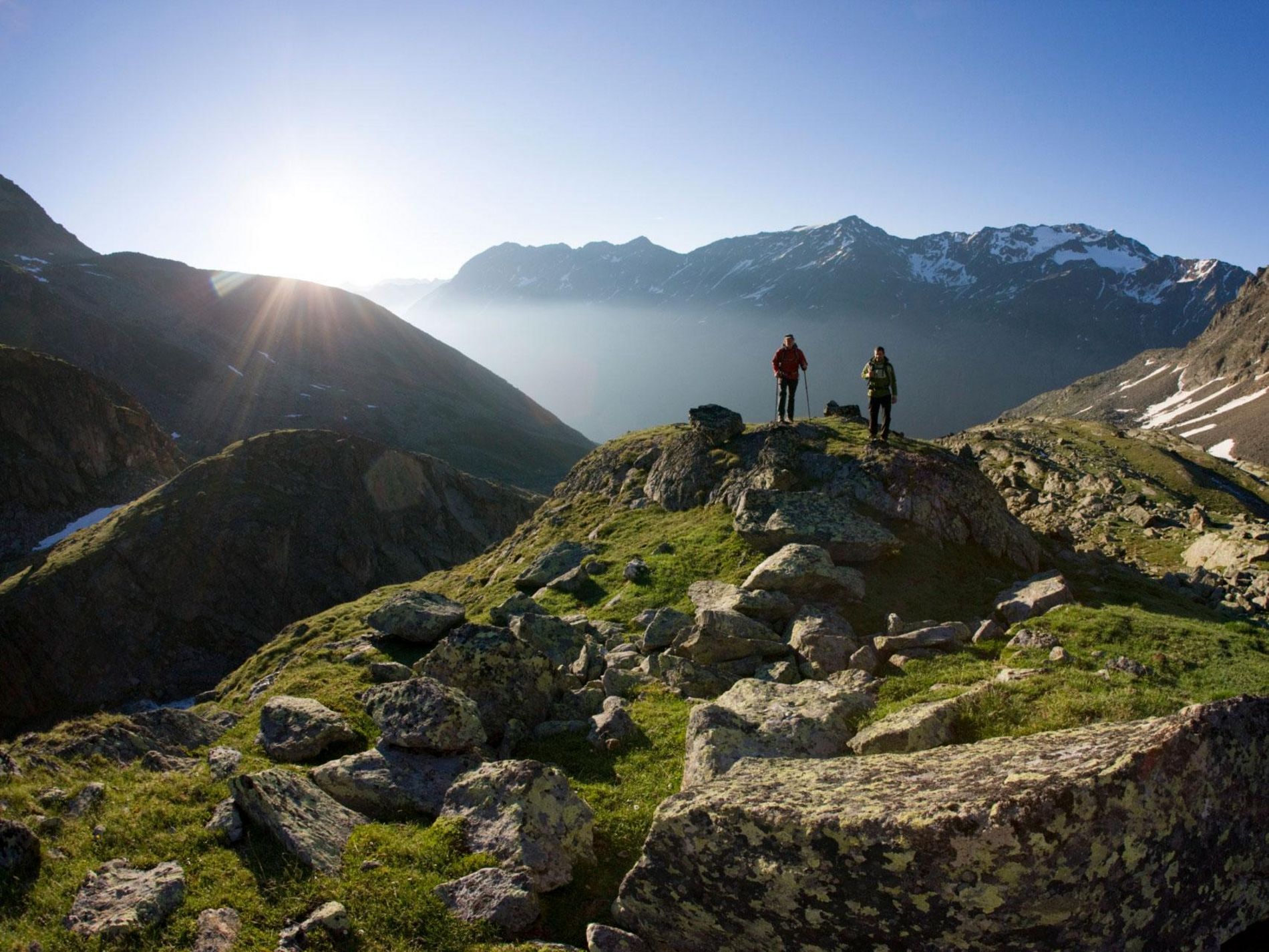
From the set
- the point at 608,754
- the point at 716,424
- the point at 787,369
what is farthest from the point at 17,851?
the point at 787,369

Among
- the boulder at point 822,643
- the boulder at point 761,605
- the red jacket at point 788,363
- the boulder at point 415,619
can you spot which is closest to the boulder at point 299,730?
the boulder at point 415,619

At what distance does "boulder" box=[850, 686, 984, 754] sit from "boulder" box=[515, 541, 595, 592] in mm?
16412

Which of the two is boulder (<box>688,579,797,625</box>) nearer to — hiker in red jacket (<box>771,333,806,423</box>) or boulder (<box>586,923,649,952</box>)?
boulder (<box>586,923,649,952</box>)

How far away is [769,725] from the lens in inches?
477

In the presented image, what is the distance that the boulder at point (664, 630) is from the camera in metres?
18.8

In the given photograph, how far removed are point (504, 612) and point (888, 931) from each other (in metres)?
18.5

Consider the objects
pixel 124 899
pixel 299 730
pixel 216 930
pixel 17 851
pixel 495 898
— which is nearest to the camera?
pixel 216 930

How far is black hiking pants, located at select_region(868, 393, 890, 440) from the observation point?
2609 centimetres

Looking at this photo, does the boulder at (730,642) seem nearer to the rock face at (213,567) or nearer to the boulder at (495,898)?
the boulder at (495,898)

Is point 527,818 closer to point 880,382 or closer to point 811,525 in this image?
point 811,525

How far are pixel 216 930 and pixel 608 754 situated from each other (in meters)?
6.97

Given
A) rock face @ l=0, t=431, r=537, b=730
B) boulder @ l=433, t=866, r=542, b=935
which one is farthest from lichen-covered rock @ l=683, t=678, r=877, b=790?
rock face @ l=0, t=431, r=537, b=730

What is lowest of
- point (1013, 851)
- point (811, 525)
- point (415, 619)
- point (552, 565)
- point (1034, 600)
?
point (552, 565)

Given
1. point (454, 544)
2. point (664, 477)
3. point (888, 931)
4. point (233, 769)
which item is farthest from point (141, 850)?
point (454, 544)
